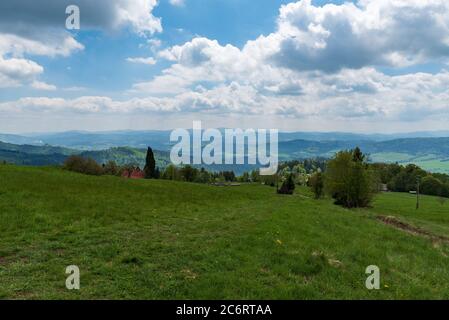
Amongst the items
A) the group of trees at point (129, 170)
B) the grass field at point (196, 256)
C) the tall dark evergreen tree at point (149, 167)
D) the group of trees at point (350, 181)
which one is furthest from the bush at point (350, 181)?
the tall dark evergreen tree at point (149, 167)

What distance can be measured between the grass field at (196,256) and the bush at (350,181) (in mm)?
49226

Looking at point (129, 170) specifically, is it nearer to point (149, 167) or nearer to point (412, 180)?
point (149, 167)

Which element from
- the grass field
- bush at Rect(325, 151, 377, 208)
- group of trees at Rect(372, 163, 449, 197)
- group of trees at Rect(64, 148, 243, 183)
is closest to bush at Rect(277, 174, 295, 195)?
bush at Rect(325, 151, 377, 208)

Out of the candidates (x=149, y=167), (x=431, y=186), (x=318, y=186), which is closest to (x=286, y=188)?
(x=318, y=186)

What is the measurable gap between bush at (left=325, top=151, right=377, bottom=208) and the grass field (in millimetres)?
49226

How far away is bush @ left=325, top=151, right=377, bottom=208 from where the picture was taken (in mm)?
71938

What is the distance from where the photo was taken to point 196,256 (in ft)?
46.6

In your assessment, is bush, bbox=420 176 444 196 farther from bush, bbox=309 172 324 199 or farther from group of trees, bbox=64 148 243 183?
group of trees, bbox=64 148 243 183

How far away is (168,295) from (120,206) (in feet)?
56.2

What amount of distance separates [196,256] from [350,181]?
63463 millimetres
